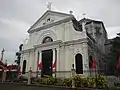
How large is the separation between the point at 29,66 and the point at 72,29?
32.7 ft

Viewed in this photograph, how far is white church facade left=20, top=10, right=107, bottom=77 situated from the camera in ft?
68.6

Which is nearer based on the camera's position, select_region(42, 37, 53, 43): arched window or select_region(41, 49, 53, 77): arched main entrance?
select_region(41, 49, 53, 77): arched main entrance

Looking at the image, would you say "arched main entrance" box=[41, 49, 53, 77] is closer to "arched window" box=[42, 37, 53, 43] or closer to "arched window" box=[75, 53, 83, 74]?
"arched window" box=[42, 37, 53, 43]

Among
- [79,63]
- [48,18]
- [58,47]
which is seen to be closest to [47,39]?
[58,47]

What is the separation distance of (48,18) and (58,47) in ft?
21.3

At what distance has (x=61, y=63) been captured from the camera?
22.1 m

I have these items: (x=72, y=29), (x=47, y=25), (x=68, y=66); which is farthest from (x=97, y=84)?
(x=47, y=25)

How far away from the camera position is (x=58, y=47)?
2275cm

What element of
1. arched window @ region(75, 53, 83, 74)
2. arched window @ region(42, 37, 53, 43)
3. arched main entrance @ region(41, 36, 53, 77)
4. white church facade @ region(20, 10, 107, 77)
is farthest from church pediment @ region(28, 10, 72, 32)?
arched window @ region(75, 53, 83, 74)

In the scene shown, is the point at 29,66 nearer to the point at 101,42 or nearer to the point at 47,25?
the point at 47,25

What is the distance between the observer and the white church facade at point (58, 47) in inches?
824

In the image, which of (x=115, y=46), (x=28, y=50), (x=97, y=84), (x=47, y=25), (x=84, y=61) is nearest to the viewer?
(x=97, y=84)

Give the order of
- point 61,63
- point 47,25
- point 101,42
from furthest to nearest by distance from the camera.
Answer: point 101,42, point 47,25, point 61,63

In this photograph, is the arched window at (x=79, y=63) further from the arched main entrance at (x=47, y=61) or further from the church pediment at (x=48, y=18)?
the church pediment at (x=48, y=18)
